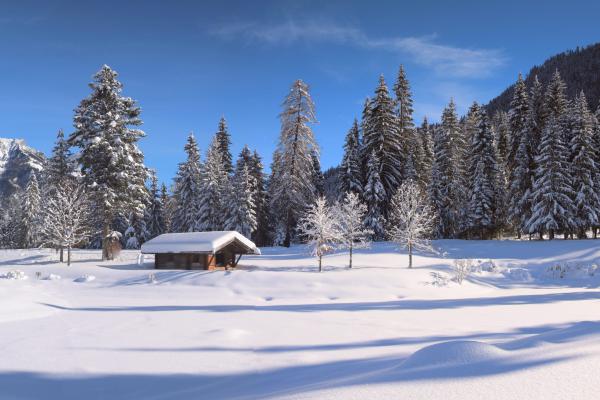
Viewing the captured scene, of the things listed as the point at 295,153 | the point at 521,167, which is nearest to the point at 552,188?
the point at 521,167

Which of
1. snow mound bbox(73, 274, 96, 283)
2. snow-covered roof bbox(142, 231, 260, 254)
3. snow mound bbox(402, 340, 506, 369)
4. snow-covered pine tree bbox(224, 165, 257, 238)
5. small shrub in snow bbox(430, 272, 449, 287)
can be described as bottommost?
snow mound bbox(73, 274, 96, 283)

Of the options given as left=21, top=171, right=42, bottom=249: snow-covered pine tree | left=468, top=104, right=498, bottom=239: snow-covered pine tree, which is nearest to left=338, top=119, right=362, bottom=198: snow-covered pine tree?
left=468, top=104, right=498, bottom=239: snow-covered pine tree

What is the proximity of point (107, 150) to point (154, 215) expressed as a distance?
25.5 meters

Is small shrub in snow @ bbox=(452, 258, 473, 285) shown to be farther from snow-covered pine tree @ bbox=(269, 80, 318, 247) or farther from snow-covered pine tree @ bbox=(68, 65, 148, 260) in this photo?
snow-covered pine tree @ bbox=(68, 65, 148, 260)

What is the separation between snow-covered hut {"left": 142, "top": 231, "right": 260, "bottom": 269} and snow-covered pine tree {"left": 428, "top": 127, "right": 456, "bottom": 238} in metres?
23.8

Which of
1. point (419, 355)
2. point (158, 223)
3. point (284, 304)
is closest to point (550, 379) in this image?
point (419, 355)

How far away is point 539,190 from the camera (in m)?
37.2

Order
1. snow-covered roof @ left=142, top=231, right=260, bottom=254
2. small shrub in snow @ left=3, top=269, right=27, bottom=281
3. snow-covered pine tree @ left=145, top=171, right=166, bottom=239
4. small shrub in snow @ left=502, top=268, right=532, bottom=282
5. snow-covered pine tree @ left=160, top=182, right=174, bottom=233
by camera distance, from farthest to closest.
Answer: snow-covered pine tree @ left=160, top=182, right=174, bottom=233, snow-covered pine tree @ left=145, top=171, right=166, bottom=239, snow-covered roof @ left=142, top=231, right=260, bottom=254, small shrub in snow @ left=502, top=268, right=532, bottom=282, small shrub in snow @ left=3, top=269, right=27, bottom=281

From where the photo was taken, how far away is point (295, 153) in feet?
134

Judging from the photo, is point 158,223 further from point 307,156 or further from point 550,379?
point 550,379

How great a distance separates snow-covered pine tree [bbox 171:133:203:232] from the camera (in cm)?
4791

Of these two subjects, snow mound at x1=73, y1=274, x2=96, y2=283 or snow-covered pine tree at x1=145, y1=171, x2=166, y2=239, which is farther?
snow-covered pine tree at x1=145, y1=171, x2=166, y2=239

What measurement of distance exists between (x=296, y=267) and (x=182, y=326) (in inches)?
668

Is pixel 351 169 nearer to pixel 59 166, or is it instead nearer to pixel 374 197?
pixel 374 197
